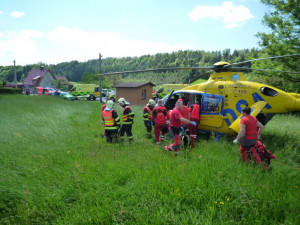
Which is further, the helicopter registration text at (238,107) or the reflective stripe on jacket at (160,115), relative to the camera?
the reflective stripe on jacket at (160,115)

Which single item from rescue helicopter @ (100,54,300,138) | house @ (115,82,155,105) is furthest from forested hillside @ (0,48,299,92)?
rescue helicopter @ (100,54,300,138)

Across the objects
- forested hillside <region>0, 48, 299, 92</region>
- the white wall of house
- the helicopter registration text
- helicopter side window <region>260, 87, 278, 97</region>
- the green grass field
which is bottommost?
the green grass field

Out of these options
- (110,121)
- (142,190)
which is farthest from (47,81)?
(142,190)

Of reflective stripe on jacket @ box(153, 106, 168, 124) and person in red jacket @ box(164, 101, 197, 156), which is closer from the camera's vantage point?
person in red jacket @ box(164, 101, 197, 156)

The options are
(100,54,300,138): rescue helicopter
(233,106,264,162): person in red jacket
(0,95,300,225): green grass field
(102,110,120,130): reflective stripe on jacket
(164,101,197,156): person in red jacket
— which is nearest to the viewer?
(0,95,300,225): green grass field

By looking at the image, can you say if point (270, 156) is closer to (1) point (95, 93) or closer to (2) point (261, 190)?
(2) point (261, 190)

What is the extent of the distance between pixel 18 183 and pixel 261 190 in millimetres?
4438

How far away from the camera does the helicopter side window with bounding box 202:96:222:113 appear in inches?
273

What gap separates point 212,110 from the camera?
7023 millimetres

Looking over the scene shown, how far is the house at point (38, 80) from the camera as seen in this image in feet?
188

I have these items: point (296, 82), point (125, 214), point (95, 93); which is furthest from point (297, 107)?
point (95, 93)

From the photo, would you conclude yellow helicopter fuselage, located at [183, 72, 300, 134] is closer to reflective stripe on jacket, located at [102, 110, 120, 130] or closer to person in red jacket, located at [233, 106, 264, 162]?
person in red jacket, located at [233, 106, 264, 162]

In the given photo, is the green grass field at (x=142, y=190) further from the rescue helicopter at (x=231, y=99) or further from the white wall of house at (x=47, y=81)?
the white wall of house at (x=47, y=81)

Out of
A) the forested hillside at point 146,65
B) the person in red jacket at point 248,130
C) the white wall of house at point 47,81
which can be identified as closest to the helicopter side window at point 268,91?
the person in red jacket at point 248,130
